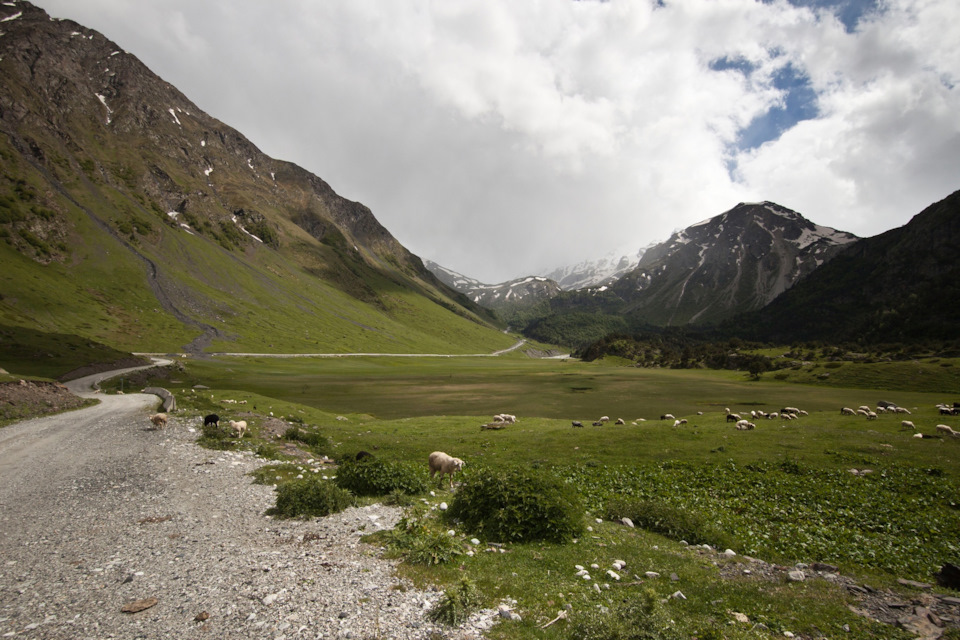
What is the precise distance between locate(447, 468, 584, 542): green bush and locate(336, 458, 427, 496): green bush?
12.6 ft

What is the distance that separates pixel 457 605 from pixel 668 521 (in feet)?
37.7

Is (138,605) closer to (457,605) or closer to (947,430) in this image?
(457,605)

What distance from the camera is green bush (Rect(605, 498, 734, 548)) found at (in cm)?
1487

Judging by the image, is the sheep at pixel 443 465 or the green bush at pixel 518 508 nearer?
the green bush at pixel 518 508

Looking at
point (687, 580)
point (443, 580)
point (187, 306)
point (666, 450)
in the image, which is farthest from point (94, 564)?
point (187, 306)

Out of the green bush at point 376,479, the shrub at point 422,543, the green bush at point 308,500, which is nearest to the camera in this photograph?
the shrub at point 422,543

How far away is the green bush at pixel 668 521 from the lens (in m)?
14.9

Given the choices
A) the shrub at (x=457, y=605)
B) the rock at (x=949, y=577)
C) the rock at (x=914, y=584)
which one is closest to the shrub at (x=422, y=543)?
the shrub at (x=457, y=605)

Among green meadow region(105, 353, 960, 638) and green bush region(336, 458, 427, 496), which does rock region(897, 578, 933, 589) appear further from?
green bush region(336, 458, 427, 496)

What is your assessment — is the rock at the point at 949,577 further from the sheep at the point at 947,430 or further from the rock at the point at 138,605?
the sheep at the point at 947,430

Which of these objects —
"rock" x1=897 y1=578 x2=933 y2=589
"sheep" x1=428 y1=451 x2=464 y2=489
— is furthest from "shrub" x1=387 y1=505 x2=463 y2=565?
"rock" x1=897 y1=578 x2=933 y2=589

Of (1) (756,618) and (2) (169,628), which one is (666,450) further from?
(2) (169,628)

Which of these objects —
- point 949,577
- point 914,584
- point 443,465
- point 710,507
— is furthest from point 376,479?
point 949,577

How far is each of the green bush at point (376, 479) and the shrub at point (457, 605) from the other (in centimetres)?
908
